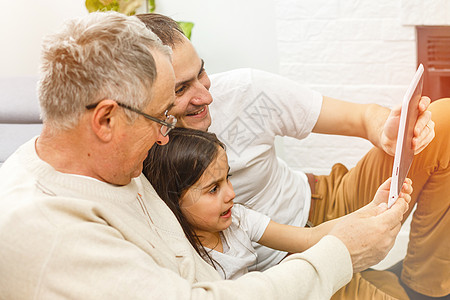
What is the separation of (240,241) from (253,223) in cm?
5

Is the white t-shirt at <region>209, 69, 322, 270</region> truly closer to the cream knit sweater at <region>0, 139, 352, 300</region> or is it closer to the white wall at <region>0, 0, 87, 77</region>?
the cream knit sweater at <region>0, 139, 352, 300</region>

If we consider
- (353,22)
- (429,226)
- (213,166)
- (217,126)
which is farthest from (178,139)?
(353,22)

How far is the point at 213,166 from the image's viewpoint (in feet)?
3.92

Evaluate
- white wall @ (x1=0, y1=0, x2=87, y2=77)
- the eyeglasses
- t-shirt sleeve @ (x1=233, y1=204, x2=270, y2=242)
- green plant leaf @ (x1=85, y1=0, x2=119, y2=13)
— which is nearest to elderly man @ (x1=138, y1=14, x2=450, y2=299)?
t-shirt sleeve @ (x1=233, y1=204, x2=270, y2=242)

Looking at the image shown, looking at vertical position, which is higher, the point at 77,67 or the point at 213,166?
the point at 77,67

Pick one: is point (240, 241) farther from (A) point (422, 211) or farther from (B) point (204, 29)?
(B) point (204, 29)

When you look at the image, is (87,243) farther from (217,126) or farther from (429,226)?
(429,226)

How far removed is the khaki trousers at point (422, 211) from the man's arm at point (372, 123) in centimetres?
4

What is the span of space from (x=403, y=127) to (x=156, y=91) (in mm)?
412

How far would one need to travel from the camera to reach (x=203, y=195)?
1.20 metres

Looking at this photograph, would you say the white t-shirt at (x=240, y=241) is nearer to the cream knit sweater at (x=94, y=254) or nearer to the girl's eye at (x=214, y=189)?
the girl's eye at (x=214, y=189)

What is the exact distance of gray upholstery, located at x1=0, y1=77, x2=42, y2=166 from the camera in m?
1.59

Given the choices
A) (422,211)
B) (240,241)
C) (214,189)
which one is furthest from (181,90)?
(422,211)

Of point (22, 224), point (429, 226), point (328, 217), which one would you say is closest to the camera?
point (22, 224)
